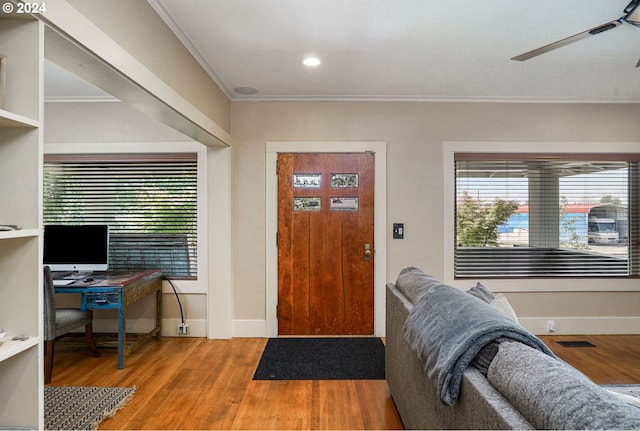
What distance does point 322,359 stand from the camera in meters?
3.18

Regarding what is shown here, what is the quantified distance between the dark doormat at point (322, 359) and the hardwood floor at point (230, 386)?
0.11 metres

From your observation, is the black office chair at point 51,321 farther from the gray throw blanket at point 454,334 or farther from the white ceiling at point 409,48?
the gray throw blanket at point 454,334

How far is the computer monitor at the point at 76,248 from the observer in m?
3.37

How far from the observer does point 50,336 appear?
2.69 m

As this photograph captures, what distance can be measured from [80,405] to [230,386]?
3.32 ft

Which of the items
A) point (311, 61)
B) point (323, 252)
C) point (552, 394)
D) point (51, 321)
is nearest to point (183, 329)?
point (51, 321)

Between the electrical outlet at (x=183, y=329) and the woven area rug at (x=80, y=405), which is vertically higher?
the electrical outlet at (x=183, y=329)

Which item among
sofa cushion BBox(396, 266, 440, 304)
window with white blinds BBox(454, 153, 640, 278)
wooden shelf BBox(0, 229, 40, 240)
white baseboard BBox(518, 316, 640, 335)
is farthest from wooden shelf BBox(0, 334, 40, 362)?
white baseboard BBox(518, 316, 640, 335)

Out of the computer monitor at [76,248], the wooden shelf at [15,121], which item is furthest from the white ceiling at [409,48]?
the computer monitor at [76,248]

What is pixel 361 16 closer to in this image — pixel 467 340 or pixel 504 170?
pixel 467 340

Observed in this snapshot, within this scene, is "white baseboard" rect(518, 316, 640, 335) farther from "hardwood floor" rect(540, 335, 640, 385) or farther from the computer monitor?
the computer monitor

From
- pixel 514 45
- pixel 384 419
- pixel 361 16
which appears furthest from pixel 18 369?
pixel 514 45

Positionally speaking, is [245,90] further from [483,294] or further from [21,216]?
[483,294]

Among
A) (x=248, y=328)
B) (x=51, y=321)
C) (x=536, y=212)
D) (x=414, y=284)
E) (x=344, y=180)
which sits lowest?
(x=248, y=328)
